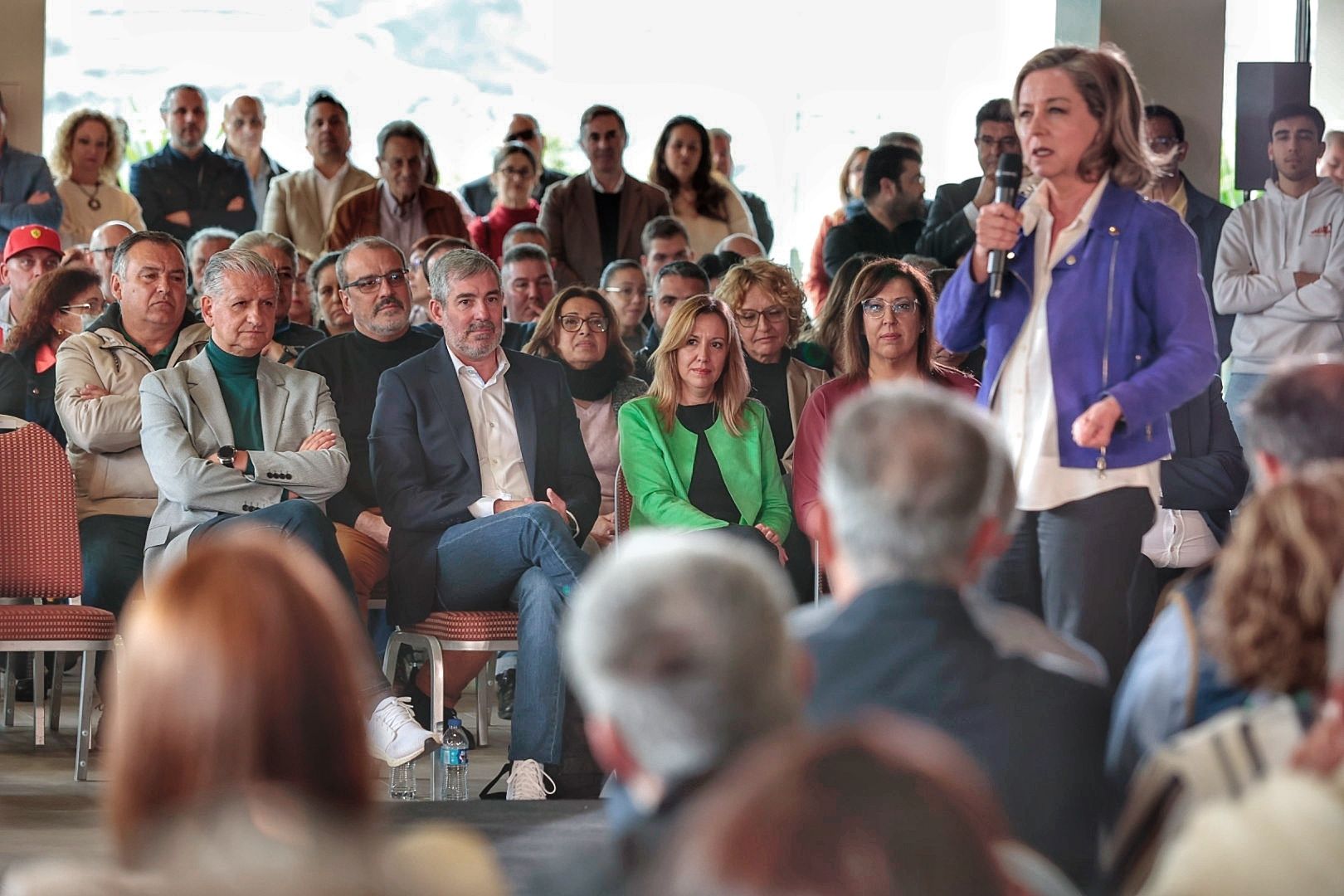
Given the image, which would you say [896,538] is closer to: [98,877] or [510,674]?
[98,877]

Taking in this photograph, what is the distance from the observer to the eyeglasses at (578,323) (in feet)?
18.4

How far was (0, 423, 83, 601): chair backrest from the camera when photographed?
470 cm

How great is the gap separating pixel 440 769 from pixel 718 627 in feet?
10.7

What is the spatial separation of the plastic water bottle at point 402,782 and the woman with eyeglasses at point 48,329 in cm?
178

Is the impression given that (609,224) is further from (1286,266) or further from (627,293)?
(1286,266)

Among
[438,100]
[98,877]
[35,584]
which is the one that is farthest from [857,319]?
[438,100]

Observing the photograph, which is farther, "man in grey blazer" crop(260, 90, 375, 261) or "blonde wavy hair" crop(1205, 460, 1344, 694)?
"man in grey blazer" crop(260, 90, 375, 261)

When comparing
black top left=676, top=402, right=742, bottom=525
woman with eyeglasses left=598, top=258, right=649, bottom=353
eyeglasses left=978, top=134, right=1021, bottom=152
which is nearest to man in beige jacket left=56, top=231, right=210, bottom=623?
black top left=676, top=402, right=742, bottom=525

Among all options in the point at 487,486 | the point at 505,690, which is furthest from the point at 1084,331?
the point at 505,690

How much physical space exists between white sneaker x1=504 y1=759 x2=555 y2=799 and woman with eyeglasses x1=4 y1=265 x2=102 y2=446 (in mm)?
2128

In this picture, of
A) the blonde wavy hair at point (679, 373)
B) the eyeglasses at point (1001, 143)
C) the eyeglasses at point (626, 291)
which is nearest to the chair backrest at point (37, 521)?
the blonde wavy hair at point (679, 373)

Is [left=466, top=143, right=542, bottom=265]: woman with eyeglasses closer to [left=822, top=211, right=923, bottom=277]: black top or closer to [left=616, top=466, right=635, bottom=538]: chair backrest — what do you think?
[left=822, top=211, right=923, bottom=277]: black top

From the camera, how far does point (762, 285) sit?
18.2ft

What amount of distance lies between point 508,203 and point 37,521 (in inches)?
127
